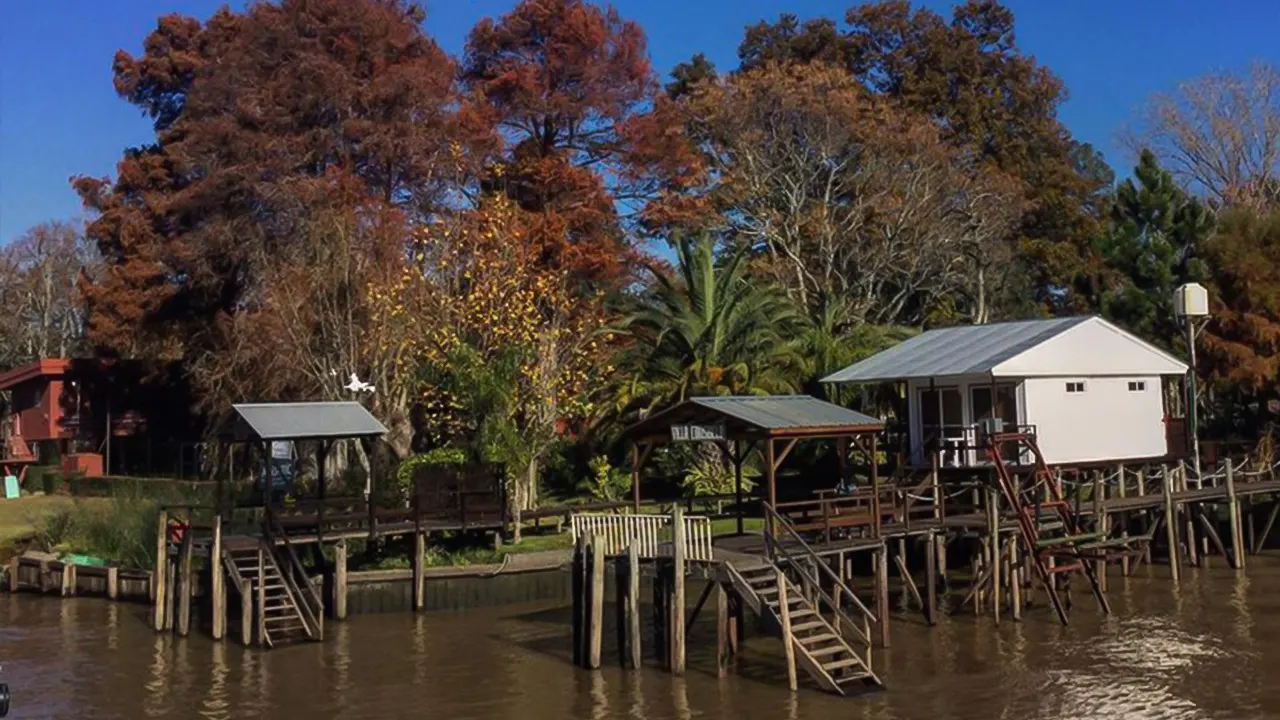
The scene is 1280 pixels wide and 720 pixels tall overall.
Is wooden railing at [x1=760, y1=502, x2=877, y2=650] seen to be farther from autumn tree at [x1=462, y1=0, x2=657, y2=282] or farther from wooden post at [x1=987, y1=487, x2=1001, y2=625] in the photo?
autumn tree at [x1=462, y1=0, x2=657, y2=282]

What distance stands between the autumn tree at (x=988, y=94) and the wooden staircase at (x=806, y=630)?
3800cm

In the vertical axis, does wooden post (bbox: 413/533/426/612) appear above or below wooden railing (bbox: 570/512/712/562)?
below

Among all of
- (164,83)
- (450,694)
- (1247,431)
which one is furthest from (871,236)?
(450,694)

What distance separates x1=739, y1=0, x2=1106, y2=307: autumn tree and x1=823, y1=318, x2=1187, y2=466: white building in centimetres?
2256

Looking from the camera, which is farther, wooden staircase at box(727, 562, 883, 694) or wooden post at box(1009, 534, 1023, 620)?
wooden post at box(1009, 534, 1023, 620)

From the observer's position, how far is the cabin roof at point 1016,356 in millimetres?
30812

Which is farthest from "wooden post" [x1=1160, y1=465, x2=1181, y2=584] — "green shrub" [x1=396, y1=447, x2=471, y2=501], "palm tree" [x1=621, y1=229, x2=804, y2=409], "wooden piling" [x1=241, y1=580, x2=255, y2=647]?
"wooden piling" [x1=241, y1=580, x2=255, y2=647]

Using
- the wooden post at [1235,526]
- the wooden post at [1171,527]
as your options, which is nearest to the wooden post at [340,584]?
the wooden post at [1171,527]

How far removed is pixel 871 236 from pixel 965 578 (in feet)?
72.6

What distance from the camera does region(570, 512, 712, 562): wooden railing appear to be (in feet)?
71.5

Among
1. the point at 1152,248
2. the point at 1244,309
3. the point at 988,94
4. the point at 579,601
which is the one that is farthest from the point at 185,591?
the point at 988,94

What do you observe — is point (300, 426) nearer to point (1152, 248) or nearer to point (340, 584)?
point (340, 584)

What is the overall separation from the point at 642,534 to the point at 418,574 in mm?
8273

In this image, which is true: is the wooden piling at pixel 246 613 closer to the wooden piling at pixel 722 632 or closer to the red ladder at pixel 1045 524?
the wooden piling at pixel 722 632
